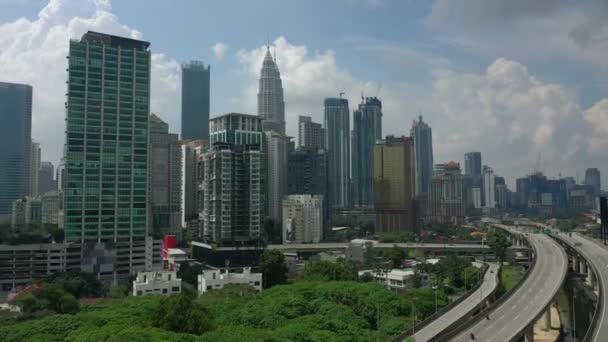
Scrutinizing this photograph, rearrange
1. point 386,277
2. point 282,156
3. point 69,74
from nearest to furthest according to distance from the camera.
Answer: point 386,277, point 69,74, point 282,156

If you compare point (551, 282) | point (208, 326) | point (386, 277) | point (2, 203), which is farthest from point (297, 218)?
point (2, 203)

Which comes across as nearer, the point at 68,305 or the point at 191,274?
the point at 68,305

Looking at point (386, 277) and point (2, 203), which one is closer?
point (386, 277)

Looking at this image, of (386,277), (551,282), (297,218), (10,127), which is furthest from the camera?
(10,127)

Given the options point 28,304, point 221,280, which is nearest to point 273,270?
point 221,280

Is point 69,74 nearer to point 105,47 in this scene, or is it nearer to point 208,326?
point 105,47

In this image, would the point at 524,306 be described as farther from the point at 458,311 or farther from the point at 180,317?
the point at 180,317

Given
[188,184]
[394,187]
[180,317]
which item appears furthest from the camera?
[394,187]

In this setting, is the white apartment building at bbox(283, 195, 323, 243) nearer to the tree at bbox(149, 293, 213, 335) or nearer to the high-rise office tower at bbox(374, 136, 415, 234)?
the high-rise office tower at bbox(374, 136, 415, 234)
